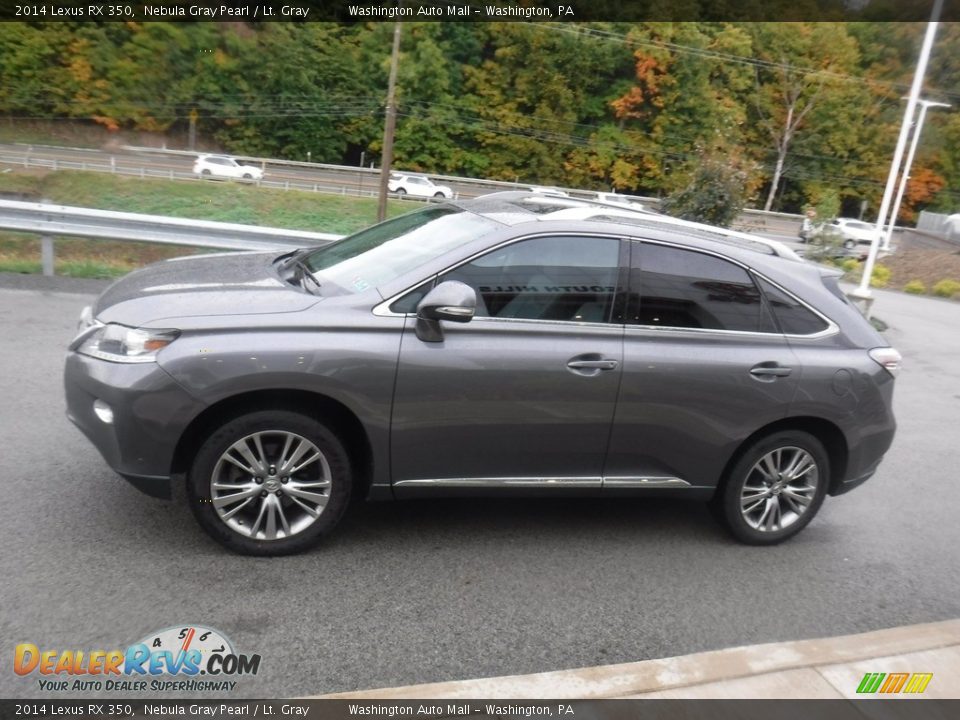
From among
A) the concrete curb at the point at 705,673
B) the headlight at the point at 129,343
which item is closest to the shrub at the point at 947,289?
the concrete curb at the point at 705,673

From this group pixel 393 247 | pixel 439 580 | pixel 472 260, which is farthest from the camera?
pixel 393 247

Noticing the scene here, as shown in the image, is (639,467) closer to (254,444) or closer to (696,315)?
(696,315)

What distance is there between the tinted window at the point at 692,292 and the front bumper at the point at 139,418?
2.33m

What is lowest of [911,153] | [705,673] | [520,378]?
[705,673]

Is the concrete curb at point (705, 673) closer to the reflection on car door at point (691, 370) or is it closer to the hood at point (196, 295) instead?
the reflection on car door at point (691, 370)

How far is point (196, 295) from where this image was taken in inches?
158

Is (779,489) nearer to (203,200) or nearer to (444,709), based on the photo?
(444,709)

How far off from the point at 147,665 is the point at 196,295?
68.0 inches

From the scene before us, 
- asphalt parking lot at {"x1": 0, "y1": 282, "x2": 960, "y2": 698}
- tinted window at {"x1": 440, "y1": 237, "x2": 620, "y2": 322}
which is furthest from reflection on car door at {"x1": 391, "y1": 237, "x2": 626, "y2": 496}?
asphalt parking lot at {"x1": 0, "y1": 282, "x2": 960, "y2": 698}

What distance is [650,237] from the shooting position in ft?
14.7

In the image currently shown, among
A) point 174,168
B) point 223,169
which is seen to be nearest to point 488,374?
point 174,168

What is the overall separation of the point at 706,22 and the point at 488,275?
54.2m

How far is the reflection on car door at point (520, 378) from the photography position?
13.1ft

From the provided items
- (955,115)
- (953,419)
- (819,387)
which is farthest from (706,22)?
(819,387)
